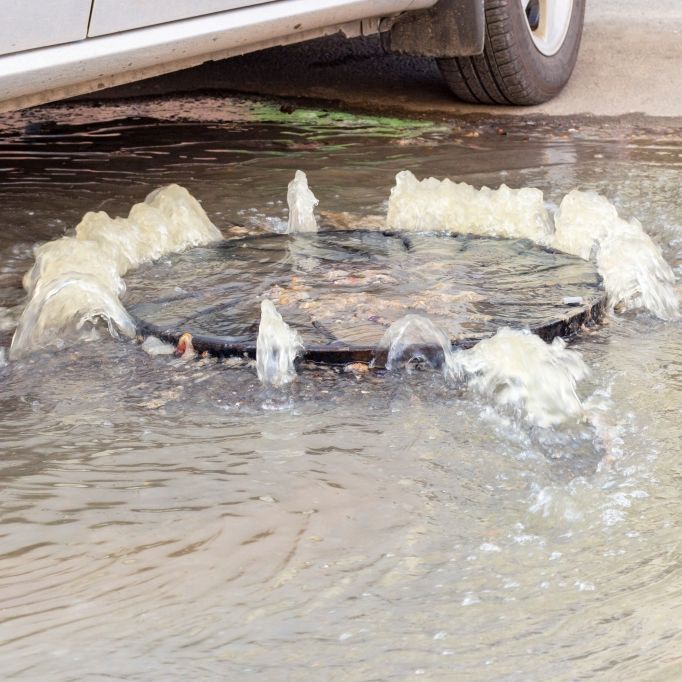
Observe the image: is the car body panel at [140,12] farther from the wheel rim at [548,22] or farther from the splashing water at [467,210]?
the wheel rim at [548,22]

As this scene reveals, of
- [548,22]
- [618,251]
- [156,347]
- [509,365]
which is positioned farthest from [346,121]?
[509,365]

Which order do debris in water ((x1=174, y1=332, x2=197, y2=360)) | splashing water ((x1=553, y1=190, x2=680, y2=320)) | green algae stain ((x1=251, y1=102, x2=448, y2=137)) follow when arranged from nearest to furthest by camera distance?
debris in water ((x1=174, y1=332, x2=197, y2=360))
splashing water ((x1=553, y1=190, x2=680, y2=320))
green algae stain ((x1=251, y1=102, x2=448, y2=137))

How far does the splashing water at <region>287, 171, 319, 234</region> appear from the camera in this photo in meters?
4.02

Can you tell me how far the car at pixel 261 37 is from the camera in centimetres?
333

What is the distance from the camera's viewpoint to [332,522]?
2045mm

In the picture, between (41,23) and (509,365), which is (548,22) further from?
(509,365)

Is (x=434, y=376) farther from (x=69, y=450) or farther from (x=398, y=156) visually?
(x=398, y=156)

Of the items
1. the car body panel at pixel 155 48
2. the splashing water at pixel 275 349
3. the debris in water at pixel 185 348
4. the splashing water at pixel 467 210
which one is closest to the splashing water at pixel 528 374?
the splashing water at pixel 275 349

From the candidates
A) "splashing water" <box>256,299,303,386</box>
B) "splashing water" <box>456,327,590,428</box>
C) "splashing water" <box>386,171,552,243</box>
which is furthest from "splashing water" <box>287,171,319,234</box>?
"splashing water" <box>456,327,590,428</box>

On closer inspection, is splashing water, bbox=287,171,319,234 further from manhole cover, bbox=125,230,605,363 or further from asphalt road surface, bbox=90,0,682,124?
asphalt road surface, bbox=90,0,682,124

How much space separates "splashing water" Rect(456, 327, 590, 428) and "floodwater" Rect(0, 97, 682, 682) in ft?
0.14

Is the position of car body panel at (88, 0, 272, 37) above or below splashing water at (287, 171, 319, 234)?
above

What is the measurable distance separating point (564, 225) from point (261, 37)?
1326mm

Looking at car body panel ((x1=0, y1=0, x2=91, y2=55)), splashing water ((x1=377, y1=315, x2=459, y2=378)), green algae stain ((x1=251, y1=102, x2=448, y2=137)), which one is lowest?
splashing water ((x1=377, y1=315, x2=459, y2=378))
